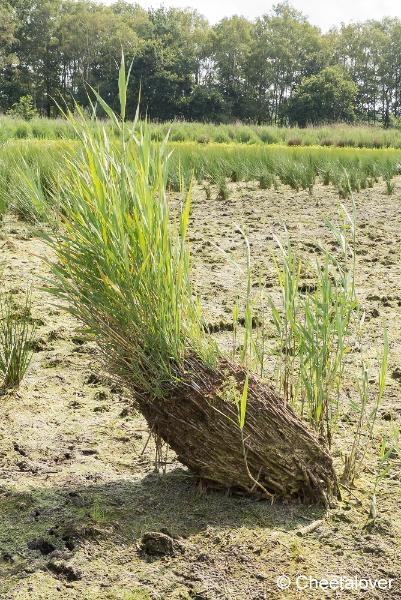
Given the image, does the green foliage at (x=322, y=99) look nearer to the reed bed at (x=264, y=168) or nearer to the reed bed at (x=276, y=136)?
the reed bed at (x=276, y=136)

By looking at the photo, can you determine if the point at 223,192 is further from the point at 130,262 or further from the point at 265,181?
the point at 130,262

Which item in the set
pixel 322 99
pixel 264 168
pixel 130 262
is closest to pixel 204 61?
pixel 322 99

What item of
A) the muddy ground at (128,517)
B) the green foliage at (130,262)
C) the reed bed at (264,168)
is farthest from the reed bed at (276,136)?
the green foliage at (130,262)

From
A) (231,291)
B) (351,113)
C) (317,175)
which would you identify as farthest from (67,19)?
(231,291)

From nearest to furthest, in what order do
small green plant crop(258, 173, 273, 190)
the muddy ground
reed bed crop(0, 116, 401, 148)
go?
1. the muddy ground
2. small green plant crop(258, 173, 273, 190)
3. reed bed crop(0, 116, 401, 148)

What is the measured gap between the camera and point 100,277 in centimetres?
197

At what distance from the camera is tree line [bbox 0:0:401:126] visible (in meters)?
39.5

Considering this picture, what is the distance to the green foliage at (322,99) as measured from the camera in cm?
4012

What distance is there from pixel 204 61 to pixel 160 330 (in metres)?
50.4

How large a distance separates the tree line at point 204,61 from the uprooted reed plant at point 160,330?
35532 millimetres

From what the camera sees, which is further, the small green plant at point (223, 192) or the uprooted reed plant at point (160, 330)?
the small green plant at point (223, 192)

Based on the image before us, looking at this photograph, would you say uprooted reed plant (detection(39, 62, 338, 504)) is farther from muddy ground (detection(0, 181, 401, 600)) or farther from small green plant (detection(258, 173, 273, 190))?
small green plant (detection(258, 173, 273, 190))

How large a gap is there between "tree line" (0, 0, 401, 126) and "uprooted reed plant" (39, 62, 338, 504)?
35532 millimetres

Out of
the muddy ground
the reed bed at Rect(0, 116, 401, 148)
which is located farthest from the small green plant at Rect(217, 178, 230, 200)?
the reed bed at Rect(0, 116, 401, 148)
